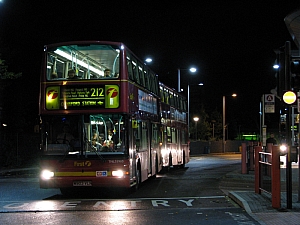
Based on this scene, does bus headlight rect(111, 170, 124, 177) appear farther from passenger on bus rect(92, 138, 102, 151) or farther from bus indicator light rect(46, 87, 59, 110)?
bus indicator light rect(46, 87, 59, 110)

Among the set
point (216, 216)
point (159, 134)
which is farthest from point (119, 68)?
point (159, 134)

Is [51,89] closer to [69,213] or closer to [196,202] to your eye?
[69,213]

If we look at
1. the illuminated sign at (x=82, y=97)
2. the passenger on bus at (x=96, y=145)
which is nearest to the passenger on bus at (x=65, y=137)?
the passenger on bus at (x=96, y=145)

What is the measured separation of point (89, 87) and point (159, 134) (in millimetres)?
7729

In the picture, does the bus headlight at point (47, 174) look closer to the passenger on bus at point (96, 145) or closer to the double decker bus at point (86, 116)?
the double decker bus at point (86, 116)

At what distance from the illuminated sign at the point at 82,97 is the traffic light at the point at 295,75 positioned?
505 centimetres

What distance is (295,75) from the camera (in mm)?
11648

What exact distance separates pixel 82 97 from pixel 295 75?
239 inches

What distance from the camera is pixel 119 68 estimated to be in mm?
14609

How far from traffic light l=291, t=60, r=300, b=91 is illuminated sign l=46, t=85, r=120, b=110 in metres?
5.05

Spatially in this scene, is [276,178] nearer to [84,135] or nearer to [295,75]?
[295,75]

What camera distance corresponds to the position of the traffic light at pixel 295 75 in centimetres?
1157

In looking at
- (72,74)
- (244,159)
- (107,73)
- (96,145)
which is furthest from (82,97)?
(244,159)

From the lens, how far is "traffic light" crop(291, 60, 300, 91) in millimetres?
11570
